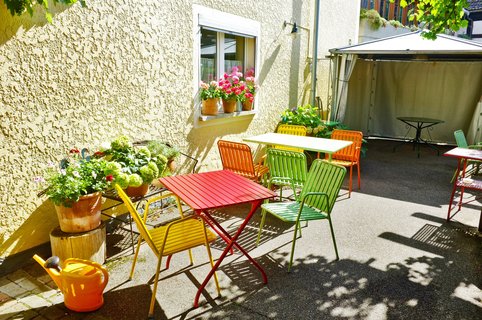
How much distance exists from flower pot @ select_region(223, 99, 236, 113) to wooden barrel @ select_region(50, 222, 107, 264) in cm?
313

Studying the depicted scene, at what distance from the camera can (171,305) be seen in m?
3.05

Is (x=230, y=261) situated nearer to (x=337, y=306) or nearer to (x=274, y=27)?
(x=337, y=306)

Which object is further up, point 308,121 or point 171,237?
point 308,121

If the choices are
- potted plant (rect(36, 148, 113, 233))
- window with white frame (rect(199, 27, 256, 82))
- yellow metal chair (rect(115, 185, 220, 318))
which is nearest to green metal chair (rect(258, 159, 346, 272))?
yellow metal chair (rect(115, 185, 220, 318))

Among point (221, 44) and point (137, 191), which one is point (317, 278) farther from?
point (221, 44)

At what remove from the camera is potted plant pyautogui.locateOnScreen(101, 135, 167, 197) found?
12.5ft

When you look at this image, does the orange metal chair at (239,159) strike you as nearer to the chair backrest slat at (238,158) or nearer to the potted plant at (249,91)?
the chair backrest slat at (238,158)

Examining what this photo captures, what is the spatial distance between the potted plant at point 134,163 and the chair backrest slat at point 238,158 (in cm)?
116

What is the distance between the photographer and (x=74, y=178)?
11.1 feet

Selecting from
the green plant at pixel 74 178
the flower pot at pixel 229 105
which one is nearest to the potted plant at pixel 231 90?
the flower pot at pixel 229 105

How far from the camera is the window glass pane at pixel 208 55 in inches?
226

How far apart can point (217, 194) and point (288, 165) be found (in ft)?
5.19

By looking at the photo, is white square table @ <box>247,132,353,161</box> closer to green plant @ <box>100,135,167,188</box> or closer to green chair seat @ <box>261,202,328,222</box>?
green chair seat @ <box>261,202,328,222</box>

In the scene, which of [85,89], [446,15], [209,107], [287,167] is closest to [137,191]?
[85,89]
